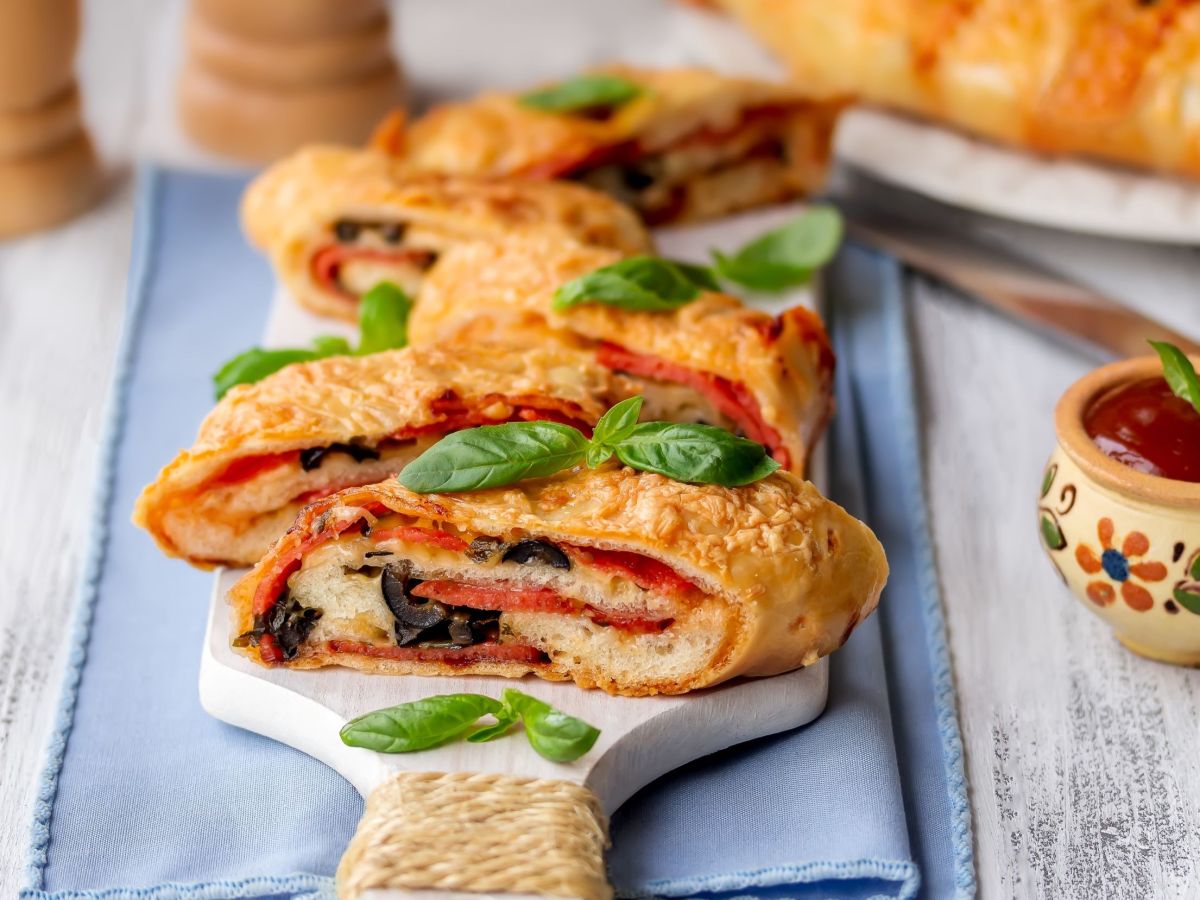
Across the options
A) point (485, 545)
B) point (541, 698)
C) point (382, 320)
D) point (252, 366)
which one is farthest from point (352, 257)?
point (541, 698)

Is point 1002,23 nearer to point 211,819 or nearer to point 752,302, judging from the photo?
point 752,302

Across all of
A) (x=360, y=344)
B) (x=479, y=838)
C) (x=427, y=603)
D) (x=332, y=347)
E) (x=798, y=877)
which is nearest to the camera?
(x=479, y=838)

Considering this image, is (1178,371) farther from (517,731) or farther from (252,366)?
(252,366)

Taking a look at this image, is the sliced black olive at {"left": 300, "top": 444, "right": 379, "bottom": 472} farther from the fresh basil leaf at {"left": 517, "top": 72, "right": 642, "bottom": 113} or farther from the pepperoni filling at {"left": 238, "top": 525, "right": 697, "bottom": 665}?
the fresh basil leaf at {"left": 517, "top": 72, "right": 642, "bottom": 113}

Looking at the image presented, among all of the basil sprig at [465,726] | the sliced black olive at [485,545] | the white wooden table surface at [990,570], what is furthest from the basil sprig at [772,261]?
the basil sprig at [465,726]

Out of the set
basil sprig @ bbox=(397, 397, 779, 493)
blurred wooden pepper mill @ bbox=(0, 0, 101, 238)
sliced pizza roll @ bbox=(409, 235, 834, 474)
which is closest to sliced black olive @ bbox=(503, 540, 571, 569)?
basil sprig @ bbox=(397, 397, 779, 493)
